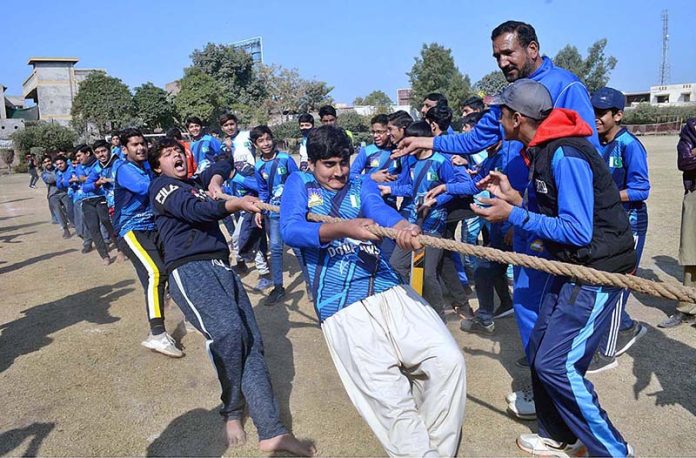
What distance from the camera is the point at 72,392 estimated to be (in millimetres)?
4184

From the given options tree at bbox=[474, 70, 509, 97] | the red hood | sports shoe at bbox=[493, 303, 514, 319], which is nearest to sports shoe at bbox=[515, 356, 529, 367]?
sports shoe at bbox=[493, 303, 514, 319]

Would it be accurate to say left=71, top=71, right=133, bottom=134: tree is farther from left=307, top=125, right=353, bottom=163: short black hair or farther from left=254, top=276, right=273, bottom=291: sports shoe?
left=307, top=125, right=353, bottom=163: short black hair

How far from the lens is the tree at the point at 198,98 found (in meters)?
49.4

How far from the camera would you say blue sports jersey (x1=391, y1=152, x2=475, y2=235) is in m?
5.05

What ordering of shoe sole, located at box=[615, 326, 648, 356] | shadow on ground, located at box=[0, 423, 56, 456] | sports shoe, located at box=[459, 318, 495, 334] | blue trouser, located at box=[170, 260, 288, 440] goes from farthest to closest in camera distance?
1. sports shoe, located at box=[459, 318, 495, 334]
2. shoe sole, located at box=[615, 326, 648, 356]
3. shadow on ground, located at box=[0, 423, 56, 456]
4. blue trouser, located at box=[170, 260, 288, 440]

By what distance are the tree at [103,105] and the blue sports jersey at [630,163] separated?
4466cm

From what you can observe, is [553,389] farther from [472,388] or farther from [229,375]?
[229,375]

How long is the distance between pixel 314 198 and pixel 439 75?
224ft

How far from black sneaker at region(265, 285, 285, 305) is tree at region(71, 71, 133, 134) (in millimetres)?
41741

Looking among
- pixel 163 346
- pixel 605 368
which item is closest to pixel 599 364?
pixel 605 368

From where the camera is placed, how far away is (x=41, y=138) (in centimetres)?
4034

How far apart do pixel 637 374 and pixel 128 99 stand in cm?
4709

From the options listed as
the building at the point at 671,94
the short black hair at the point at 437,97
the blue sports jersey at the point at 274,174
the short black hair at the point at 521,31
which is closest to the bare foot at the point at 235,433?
the short black hair at the point at 521,31

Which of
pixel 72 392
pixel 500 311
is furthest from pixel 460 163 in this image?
pixel 72 392
